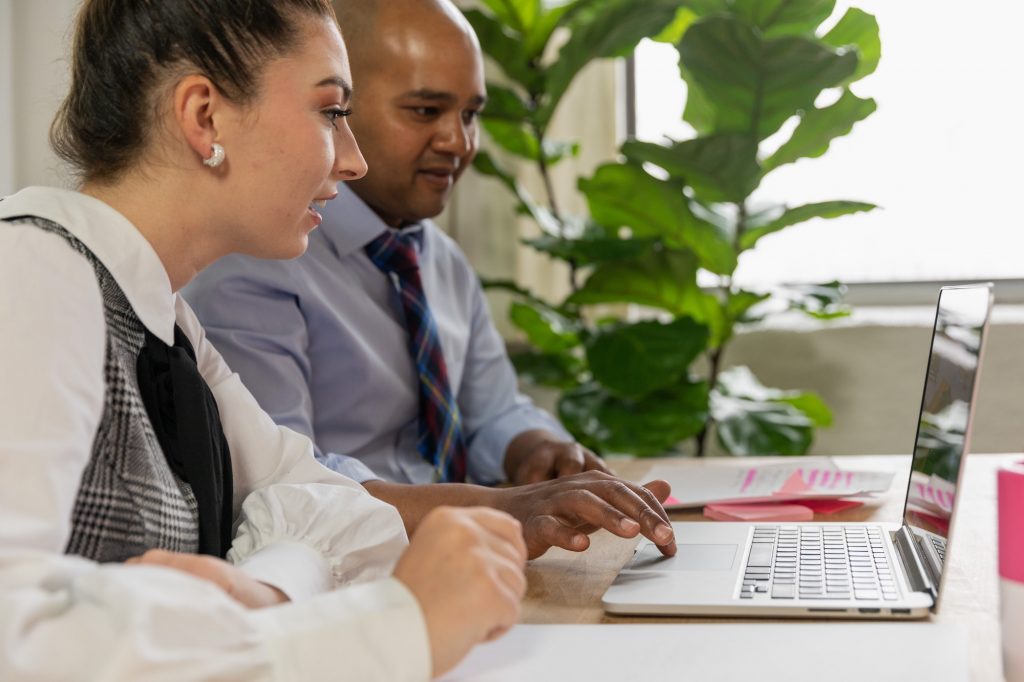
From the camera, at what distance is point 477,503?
3.79 feet

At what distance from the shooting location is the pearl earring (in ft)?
2.75

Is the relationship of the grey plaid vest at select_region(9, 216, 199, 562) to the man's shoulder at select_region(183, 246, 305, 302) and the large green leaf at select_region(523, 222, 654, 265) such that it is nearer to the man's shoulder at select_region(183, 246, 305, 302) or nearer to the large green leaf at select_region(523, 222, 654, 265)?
the man's shoulder at select_region(183, 246, 305, 302)

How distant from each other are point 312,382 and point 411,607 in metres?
0.92

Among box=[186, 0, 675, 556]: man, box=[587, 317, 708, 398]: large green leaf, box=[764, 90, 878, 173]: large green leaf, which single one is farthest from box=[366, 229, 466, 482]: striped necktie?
box=[764, 90, 878, 173]: large green leaf

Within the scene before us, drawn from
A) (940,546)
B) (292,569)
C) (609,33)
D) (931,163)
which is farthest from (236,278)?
(931,163)

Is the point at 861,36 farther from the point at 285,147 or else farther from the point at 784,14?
the point at 285,147

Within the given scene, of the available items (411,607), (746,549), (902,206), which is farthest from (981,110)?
(411,607)

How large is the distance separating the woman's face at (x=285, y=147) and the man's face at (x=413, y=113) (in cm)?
76

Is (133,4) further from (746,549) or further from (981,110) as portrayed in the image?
(981,110)

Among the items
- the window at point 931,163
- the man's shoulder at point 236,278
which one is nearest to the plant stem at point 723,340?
the window at point 931,163

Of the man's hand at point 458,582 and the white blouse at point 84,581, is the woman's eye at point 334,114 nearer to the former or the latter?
the white blouse at point 84,581

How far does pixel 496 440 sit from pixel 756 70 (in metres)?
0.90

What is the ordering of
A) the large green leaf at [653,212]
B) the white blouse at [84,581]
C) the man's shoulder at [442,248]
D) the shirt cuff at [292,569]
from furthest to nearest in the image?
the large green leaf at [653,212] < the man's shoulder at [442,248] < the shirt cuff at [292,569] < the white blouse at [84,581]

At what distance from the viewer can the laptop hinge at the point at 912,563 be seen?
0.85 metres
